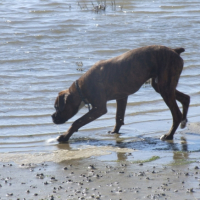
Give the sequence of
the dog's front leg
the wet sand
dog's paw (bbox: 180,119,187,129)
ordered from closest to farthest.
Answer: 1. the wet sand
2. the dog's front leg
3. dog's paw (bbox: 180,119,187,129)

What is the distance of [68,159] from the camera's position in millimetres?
5578

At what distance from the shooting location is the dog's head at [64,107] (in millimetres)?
6945

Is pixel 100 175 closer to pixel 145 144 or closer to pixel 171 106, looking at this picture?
pixel 145 144

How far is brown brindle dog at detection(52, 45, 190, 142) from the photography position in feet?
21.7

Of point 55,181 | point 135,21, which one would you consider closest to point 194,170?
point 55,181

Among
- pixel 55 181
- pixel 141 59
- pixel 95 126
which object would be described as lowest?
pixel 95 126

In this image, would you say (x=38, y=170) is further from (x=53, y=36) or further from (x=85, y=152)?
(x=53, y=36)

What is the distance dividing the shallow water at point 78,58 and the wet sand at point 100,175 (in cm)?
57

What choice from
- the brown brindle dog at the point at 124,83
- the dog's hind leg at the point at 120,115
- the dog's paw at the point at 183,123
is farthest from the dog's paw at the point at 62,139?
the dog's paw at the point at 183,123

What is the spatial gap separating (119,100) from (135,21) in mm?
9950

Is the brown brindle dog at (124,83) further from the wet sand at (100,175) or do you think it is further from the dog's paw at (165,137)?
the wet sand at (100,175)

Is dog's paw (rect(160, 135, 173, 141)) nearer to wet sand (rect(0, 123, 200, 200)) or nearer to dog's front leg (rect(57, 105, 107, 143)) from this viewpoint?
wet sand (rect(0, 123, 200, 200))

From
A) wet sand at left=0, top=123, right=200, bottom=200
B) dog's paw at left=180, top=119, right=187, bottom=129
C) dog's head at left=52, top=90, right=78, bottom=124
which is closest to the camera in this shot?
wet sand at left=0, top=123, right=200, bottom=200

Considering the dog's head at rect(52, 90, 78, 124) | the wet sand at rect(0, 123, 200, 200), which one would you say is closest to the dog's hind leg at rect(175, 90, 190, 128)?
the wet sand at rect(0, 123, 200, 200)
